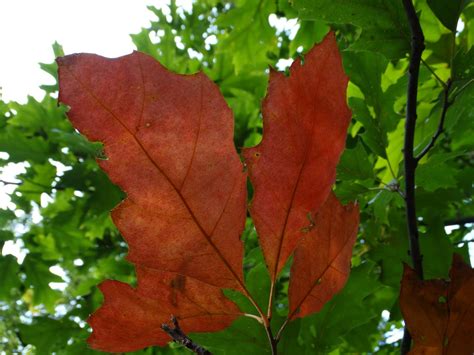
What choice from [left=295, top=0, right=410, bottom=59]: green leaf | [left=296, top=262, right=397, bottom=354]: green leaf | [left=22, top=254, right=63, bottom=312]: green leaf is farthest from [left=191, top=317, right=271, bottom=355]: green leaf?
[left=22, top=254, right=63, bottom=312]: green leaf

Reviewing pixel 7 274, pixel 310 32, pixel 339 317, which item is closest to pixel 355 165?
pixel 339 317

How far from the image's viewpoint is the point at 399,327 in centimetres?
227

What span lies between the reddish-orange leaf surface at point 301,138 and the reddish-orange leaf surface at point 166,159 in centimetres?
2

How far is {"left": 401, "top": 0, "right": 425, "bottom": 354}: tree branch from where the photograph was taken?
62 centimetres

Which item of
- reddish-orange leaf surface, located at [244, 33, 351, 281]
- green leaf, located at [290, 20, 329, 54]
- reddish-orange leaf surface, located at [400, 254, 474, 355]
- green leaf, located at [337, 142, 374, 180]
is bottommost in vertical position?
reddish-orange leaf surface, located at [400, 254, 474, 355]

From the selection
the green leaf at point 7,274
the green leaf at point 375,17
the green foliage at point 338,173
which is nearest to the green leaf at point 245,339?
the green foliage at point 338,173

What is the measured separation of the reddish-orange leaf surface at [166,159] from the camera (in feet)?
1.27

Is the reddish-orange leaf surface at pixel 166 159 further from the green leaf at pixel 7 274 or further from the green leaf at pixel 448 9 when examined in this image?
the green leaf at pixel 7 274

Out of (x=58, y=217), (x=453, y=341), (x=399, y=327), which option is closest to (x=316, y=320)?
(x=453, y=341)

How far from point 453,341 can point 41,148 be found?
1.85 metres

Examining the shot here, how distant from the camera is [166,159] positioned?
407 millimetres

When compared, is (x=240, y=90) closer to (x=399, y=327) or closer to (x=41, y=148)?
(x=41, y=148)

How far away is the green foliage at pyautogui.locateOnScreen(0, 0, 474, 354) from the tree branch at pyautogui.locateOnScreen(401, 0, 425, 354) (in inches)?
4.0

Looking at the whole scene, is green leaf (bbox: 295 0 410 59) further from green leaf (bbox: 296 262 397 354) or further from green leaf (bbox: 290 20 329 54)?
green leaf (bbox: 290 20 329 54)
